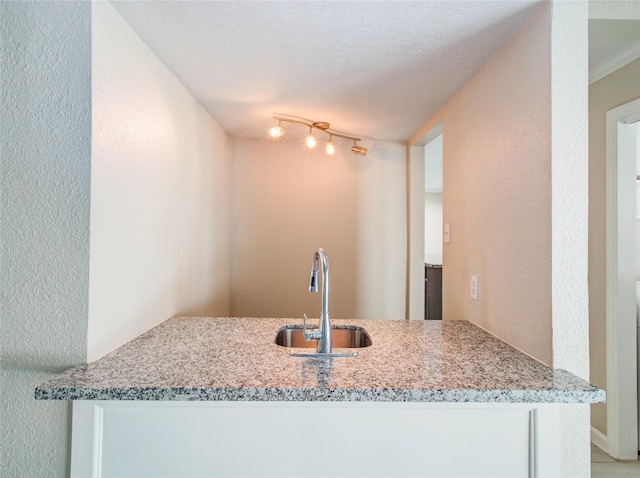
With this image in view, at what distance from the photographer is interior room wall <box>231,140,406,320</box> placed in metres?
2.74

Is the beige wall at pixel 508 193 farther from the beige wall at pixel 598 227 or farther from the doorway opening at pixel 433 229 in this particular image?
the beige wall at pixel 598 227

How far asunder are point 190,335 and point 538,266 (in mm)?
1312

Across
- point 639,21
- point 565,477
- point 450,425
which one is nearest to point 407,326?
point 450,425

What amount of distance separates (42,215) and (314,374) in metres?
0.98

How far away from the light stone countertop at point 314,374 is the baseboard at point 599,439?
→ 1543 mm

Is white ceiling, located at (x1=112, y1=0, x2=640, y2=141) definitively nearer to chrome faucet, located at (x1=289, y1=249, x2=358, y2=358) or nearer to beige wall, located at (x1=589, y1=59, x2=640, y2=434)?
beige wall, located at (x1=589, y1=59, x2=640, y2=434)

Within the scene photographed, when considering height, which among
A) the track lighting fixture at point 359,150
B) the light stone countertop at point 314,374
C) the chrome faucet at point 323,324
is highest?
the track lighting fixture at point 359,150

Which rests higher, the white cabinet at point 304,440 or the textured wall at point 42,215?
the textured wall at point 42,215

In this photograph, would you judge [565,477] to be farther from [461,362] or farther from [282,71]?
[282,71]

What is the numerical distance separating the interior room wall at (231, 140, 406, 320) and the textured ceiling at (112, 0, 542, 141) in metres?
0.78

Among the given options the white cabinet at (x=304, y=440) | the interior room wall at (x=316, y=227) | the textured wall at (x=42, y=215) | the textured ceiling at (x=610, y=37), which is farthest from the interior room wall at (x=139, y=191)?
the textured ceiling at (x=610, y=37)

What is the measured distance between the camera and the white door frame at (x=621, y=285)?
6.32 ft

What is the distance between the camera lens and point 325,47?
1.33m

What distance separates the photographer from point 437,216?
5711 millimetres
